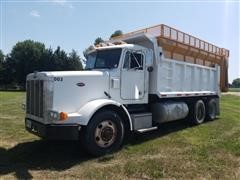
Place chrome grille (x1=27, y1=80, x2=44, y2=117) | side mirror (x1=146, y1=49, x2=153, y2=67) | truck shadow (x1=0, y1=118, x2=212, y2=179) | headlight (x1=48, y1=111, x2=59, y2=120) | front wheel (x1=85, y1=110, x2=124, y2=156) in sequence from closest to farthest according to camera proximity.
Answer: truck shadow (x1=0, y1=118, x2=212, y2=179), headlight (x1=48, y1=111, x2=59, y2=120), front wheel (x1=85, y1=110, x2=124, y2=156), chrome grille (x1=27, y1=80, x2=44, y2=117), side mirror (x1=146, y1=49, x2=153, y2=67)

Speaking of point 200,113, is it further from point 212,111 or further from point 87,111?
point 87,111

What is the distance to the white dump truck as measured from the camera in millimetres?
7391

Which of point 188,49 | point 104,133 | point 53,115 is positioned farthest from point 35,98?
point 188,49

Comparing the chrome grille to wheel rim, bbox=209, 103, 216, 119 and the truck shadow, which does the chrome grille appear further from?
wheel rim, bbox=209, 103, 216, 119

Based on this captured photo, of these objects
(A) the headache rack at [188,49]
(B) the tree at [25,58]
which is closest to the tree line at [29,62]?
(B) the tree at [25,58]

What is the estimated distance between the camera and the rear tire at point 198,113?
12134mm

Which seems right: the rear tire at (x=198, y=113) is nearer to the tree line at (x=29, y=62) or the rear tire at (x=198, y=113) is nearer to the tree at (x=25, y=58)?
the tree line at (x=29, y=62)

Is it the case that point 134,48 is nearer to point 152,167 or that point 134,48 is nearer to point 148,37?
point 148,37

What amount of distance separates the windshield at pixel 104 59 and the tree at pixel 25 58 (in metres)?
56.8

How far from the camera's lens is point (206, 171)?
646cm

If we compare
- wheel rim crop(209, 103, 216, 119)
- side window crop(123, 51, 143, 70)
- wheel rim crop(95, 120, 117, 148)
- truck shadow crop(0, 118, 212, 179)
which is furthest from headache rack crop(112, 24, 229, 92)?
wheel rim crop(95, 120, 117, 148)

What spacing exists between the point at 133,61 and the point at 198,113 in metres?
4.74

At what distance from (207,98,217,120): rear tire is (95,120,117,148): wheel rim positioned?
21.6 feet

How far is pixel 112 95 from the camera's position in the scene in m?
8.58
